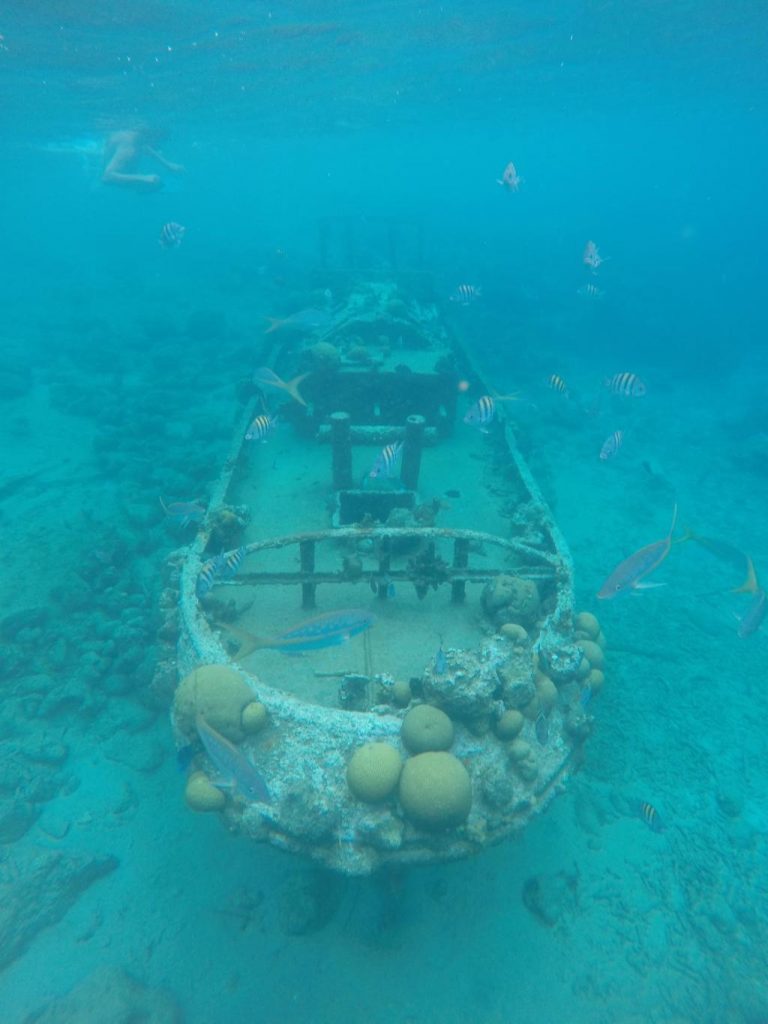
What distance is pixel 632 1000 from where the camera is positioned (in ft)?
18.4

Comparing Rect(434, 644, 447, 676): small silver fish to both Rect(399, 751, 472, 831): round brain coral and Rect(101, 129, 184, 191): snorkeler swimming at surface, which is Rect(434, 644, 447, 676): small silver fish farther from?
Rect(101, 129, 184, 191): snorkeler swimming at surface

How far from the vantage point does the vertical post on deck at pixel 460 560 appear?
6.80 metres

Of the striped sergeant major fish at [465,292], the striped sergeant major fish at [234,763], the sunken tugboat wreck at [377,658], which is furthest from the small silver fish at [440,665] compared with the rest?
the striped sergeant major fish at [465,292]

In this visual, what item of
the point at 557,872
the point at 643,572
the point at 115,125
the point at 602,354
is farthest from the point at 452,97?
the point at 557,872

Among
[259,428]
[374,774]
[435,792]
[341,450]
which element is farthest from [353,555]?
[435,792]

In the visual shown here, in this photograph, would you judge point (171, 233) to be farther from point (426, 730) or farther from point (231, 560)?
point (426, 730)

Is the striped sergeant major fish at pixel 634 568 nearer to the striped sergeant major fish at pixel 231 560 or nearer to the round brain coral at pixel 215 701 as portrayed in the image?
the round brain coral at pixel 215 701

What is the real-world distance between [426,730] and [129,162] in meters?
Answer: 33.3

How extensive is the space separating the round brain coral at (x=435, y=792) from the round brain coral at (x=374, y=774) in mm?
109

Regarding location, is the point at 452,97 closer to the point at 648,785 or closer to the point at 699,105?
the point at 699,105

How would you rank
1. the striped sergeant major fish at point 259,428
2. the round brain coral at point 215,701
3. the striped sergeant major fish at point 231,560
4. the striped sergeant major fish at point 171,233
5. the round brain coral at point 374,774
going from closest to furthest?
1. the round brain coral at point 374,774
2. the round brain coral at point 215,701
3. the striped sergeant major fish at point 231,560
4. the striped sergeant major fish at point 259,428
5. the striped sergeant major fish at point 171,233

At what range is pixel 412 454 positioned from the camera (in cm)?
928

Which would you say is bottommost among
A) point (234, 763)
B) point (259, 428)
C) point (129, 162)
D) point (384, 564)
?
point (234, 763)

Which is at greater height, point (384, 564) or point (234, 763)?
point (384, 564)
